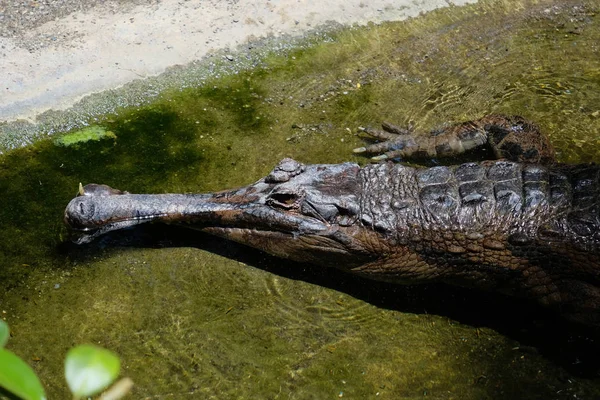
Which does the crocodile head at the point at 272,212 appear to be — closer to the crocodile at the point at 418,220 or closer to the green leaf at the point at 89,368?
the crocodile at the point at 418,220

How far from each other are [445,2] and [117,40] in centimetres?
286

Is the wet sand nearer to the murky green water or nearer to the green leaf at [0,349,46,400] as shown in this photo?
the murky green water

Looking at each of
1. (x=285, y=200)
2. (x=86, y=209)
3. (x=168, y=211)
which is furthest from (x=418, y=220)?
(x=86, y=209)

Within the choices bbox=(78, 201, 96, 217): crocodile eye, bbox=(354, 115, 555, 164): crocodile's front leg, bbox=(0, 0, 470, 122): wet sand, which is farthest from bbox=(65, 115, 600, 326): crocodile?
bbox=(0, 0, 470, 122): wet sand

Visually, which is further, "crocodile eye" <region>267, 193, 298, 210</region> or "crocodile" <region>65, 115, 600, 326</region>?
"crocodile eye" <region>267, 193, 298, 210</region>

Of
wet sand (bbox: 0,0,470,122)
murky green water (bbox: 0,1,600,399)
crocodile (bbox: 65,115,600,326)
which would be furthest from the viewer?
wet sand (bbox: 0,0,470,122)

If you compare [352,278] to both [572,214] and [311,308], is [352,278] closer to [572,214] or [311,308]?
[311,308]

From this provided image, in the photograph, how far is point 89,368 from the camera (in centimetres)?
73

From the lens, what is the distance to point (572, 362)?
10.5 feet

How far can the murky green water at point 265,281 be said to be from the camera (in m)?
3.12

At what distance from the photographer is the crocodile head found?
3.41 meters

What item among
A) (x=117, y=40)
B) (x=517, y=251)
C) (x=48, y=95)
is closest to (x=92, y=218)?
(x=48, y=95)

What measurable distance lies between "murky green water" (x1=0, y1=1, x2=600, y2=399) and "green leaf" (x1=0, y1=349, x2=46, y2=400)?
2419 mm

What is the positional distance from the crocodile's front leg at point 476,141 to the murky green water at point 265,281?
204mm
